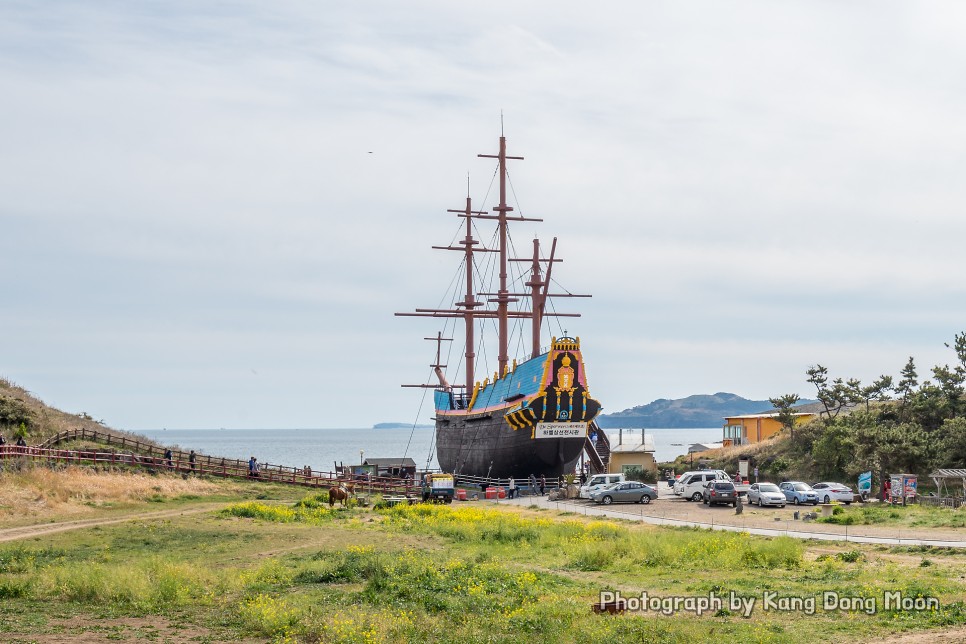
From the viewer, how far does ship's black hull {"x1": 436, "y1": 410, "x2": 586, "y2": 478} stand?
6228 cm

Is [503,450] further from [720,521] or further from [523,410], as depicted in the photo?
[720,521]

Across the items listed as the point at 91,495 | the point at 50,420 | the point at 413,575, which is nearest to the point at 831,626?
the point at 413,575

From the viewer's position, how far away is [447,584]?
20141 mm

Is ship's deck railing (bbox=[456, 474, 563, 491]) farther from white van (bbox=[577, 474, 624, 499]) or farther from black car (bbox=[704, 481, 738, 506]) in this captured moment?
black car (bbox=[704, 481, 738, 506])

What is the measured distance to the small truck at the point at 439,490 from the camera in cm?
4962

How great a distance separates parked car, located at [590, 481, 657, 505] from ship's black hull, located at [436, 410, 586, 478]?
16178 millimetres

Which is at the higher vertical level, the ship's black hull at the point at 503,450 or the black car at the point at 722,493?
the ship's black hull at the point at 503,450

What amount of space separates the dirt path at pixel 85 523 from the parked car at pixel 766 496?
79.1ft

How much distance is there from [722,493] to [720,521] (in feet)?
25.3

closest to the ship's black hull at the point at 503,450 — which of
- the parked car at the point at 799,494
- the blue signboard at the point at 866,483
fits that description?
the parked car at the point at 799,494

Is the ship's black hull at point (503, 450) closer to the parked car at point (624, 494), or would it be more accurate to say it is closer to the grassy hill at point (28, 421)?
the parked car at point (624, 494)

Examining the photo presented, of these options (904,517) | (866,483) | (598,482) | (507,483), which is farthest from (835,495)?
(507,483)

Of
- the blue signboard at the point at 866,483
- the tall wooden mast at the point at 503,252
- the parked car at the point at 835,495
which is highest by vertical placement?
the tall wooden mast at the point at 503,252

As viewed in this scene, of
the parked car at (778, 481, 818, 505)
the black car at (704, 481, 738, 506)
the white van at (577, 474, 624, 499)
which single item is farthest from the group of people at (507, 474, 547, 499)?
the parked car at (778, 481, 818, 505)
